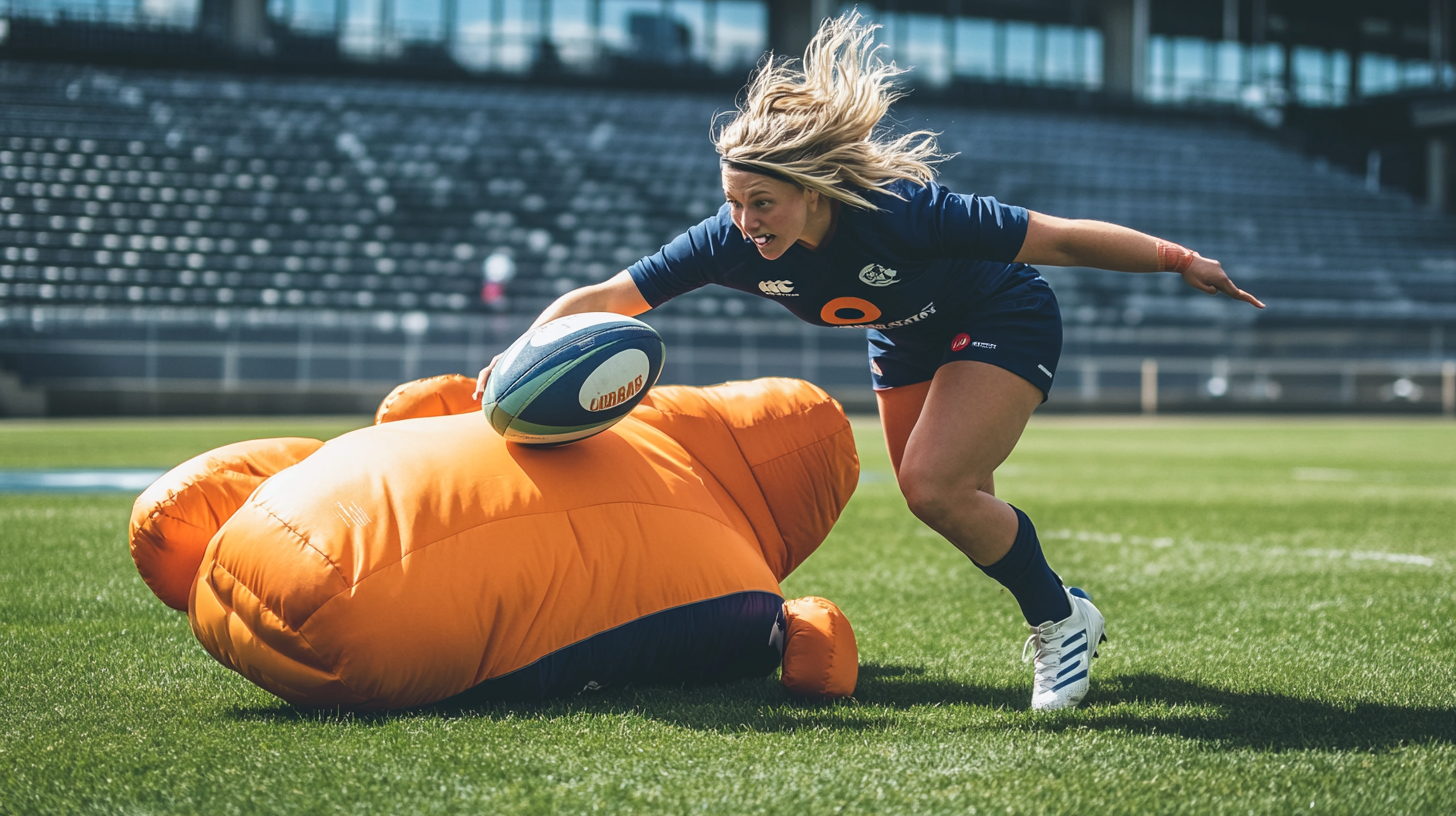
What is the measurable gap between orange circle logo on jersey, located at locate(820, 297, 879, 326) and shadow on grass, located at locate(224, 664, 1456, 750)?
3.25 ft

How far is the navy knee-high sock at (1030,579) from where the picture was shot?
328 cm

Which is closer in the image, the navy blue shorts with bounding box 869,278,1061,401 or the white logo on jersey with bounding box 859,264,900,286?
the white logo on jersey with bounding box 859,264,900,286

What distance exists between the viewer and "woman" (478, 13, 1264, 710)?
10.0ft

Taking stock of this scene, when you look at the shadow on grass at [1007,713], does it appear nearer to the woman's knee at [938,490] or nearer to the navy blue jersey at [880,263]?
the woman's knee at [938,490]

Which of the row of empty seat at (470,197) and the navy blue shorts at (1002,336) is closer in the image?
the navy blue shorts at (1002,336)

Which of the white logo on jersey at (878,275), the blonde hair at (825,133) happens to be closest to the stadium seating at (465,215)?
the blonde hair at (825,133)

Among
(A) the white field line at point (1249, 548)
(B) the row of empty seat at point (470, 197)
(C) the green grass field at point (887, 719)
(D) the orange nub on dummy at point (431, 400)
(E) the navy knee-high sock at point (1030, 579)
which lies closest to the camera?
(C) the green grass field at point (887, 719)

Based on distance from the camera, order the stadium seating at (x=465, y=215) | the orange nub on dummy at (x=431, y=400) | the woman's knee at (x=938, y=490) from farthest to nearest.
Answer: the stadium seating at (x=465, y=215) < the orange nub on dummy at (x=431, y=400) < the woman's knee at (x=938, y=490)

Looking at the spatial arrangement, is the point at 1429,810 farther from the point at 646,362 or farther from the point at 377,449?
the point at 377,449

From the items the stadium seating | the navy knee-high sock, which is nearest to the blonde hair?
the navy knee-high sock

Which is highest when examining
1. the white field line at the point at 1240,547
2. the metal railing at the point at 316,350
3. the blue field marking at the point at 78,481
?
the white field line at the point at 1240,547

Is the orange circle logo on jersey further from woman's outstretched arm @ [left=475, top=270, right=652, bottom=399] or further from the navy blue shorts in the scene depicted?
woman's outstretched arm @ [left=475, top=270, right=652, bottom=399]

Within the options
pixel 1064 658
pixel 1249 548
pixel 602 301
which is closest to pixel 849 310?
pixel 602 301

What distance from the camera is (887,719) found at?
9.44 ft
